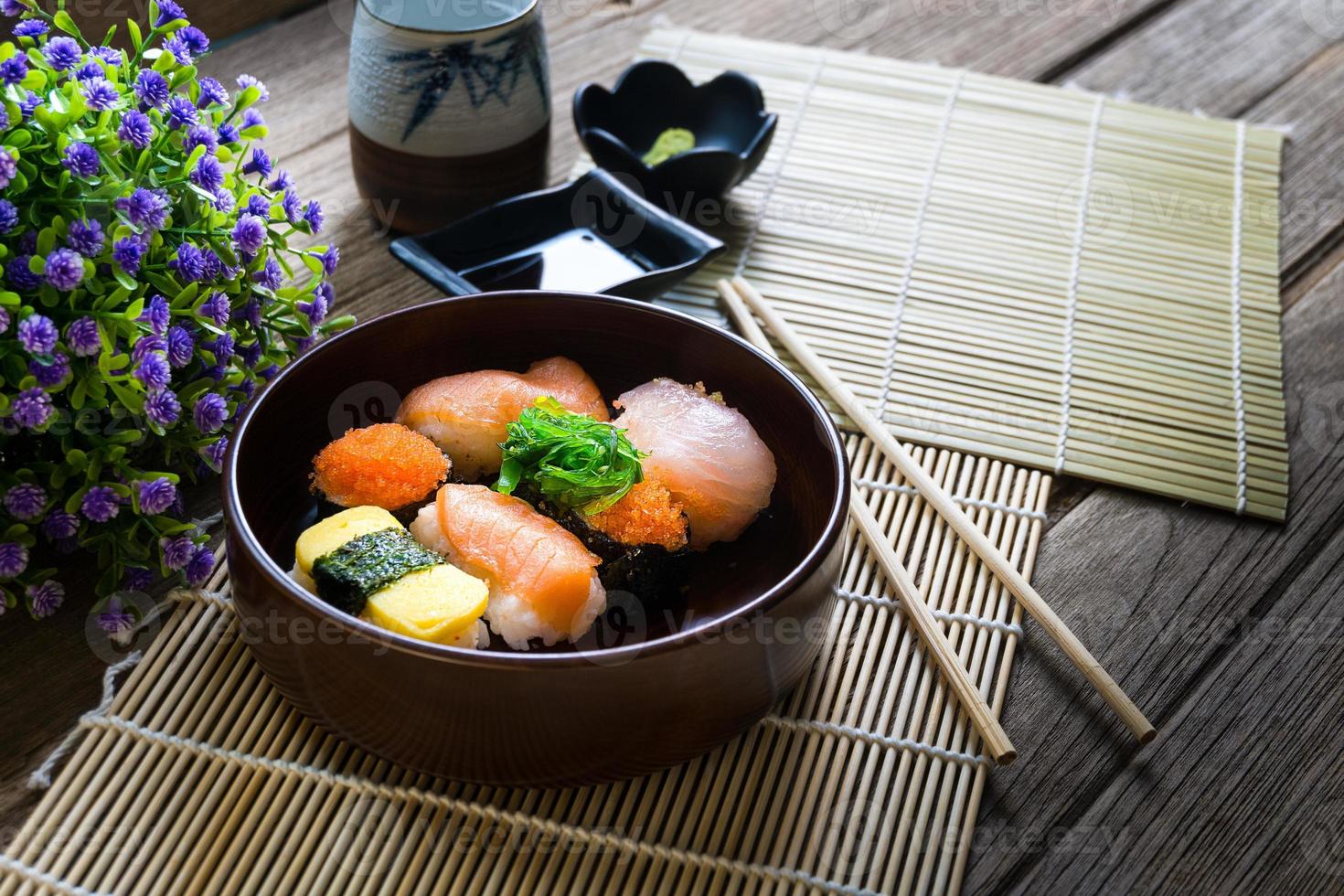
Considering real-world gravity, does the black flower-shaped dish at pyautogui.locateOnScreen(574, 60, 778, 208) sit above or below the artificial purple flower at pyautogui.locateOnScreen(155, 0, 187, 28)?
below

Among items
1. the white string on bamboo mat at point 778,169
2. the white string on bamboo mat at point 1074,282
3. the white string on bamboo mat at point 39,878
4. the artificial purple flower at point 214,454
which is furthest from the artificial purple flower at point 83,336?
the white string on bamboo mat at point 1074,282

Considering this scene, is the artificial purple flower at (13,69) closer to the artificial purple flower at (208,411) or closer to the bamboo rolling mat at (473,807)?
the artificial purple flower at (208,411)

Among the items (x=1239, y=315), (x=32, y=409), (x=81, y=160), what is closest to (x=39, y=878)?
(x=32, y=409)

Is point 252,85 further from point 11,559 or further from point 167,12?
point 11,559

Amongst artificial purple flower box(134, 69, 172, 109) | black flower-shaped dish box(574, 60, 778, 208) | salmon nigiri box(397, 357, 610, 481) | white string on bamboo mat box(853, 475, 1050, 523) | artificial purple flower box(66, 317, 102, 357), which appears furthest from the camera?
black flower-shaped dish box(574, 60, 778, 208)

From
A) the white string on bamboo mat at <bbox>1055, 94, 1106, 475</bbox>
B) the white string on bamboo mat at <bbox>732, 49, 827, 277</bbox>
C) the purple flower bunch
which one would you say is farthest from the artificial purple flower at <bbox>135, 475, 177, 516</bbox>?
the white string on bamboo mat at <bbox>1055, 94, 1106, 475</bbox>

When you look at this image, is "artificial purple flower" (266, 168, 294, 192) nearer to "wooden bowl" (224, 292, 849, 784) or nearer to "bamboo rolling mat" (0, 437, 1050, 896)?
"wooden bowl" (224, 292, 849, 784)

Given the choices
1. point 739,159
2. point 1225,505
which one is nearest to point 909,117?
point 739,159
